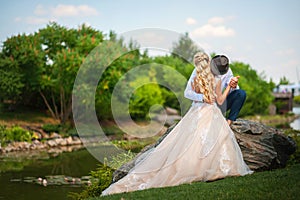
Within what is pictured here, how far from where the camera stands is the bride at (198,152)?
631 centimetres

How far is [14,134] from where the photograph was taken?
703 inches

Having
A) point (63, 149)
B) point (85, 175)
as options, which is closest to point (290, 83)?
point (63, 149)

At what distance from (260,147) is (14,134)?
13.1 meters

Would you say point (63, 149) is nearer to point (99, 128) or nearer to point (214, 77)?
point (99, 128)

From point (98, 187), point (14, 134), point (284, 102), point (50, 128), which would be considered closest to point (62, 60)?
point (50, 128)

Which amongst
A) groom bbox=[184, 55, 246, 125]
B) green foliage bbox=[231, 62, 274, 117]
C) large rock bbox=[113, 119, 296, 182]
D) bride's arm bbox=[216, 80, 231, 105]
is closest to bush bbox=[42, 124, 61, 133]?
large rock bbox=[113, 119, 296, 182]

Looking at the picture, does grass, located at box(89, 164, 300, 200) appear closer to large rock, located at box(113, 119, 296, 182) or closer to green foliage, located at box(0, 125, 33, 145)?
large rock, located at box(113, 119, 296, 182)

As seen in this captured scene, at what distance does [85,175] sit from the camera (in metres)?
11.6

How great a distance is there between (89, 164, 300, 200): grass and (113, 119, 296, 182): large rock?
0.69 m

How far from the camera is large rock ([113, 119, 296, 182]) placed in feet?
22.9

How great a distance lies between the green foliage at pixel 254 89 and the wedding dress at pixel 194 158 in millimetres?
27307

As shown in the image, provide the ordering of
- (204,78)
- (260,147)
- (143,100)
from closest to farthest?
(204,78)
(260,147)
(143,100)

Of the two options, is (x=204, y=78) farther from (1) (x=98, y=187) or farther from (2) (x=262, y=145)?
(1) (x=98, y=187)

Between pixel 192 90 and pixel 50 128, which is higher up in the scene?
pixel 192 90
